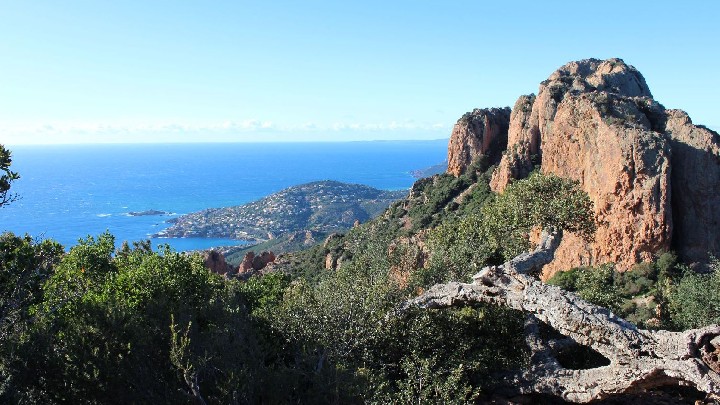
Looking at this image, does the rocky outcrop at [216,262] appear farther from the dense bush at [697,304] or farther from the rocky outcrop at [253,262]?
the dense bush at [697,304]

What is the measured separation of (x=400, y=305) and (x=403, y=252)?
11.2m

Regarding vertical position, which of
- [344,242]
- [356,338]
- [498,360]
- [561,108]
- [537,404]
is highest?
[561,108]

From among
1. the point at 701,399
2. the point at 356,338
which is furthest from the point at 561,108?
the point at 356,338

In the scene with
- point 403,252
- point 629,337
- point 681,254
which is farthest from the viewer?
point 681,254

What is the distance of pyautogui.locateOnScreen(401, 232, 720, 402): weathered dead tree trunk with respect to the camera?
11625 mm

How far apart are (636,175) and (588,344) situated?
20479 millimetres

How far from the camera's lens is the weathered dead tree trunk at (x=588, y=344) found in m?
11.6

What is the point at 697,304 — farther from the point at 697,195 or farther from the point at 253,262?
the point at 253,262

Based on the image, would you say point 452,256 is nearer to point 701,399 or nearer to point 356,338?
point 356,338

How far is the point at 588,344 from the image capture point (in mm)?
12656

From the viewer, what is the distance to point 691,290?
20094 mm

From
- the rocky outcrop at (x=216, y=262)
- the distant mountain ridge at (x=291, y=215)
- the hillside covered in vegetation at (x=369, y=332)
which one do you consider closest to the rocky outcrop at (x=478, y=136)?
the rocky outcrop at (x=216, y=262)

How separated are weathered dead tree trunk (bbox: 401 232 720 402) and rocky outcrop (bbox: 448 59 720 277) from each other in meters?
17.4

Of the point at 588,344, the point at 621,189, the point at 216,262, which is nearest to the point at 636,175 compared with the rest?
the point at 621,189
